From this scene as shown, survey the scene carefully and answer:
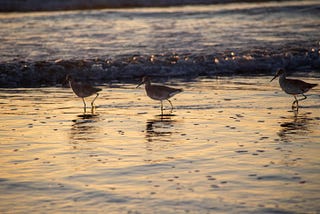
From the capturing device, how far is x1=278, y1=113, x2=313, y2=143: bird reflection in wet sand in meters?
11.5

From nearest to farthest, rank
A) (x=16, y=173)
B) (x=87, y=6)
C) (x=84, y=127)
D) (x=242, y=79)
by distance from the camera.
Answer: (x=16, y=173) < (x=84, y=127) < (x=242, y=79) < (x=87, y=6)

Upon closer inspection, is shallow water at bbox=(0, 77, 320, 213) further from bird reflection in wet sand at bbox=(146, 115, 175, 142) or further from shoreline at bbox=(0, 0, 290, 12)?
shoreline at bbox=(0, 0, 290, 12)

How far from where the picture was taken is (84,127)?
12586 mm

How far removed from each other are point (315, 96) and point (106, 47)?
374 inches

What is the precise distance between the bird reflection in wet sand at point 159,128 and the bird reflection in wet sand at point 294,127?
174 centimetres

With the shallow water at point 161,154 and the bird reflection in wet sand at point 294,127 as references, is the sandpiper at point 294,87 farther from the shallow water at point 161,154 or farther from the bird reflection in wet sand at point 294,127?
the bird reflection in wet sand at point 294,127

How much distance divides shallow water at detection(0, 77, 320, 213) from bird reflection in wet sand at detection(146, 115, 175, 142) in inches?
0.7

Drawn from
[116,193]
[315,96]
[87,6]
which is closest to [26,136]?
[116,193]

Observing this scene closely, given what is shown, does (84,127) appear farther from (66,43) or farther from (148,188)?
(66,43)

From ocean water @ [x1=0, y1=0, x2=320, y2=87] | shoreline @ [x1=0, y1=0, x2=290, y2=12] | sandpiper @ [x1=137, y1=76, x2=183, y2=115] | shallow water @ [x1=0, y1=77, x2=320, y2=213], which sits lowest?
shallow water @ [x1=0, y1=77, x2=320, y2=213]

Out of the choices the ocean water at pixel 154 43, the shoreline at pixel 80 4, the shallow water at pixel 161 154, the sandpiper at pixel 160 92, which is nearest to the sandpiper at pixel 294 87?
the shallow water at pixel 161 154

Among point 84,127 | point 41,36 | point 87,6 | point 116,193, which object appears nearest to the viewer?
point 116,193

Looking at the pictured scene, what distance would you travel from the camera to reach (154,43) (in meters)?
24.4

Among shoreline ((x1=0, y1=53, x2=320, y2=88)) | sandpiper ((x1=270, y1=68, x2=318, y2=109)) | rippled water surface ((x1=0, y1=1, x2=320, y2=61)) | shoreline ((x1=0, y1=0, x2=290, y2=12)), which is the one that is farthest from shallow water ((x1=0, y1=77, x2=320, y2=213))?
shoreline ((x1=0, y1=0, x2=290, y2=12))
